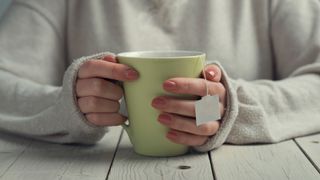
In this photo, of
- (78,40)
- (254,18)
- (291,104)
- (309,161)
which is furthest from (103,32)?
(309,161)

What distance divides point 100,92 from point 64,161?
105 mm

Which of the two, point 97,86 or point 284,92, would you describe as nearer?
point 97,86

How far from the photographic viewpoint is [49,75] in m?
1.16

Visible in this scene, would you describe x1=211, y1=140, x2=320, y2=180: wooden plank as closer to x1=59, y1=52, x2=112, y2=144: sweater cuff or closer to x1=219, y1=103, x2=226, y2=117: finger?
x1=219, y1=103, x2=226, y2=117: finger

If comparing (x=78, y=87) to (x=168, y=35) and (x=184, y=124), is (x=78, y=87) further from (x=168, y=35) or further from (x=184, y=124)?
(x=168, y=35)

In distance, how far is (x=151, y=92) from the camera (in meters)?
0.74

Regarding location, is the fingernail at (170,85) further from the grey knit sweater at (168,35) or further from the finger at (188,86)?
the grey knit sweater at (168,35)

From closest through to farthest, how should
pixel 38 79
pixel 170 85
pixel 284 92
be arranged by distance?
pixel 170 85 → pixel 284 92 → pixel 38 79

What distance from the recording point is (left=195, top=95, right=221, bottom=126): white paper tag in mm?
735

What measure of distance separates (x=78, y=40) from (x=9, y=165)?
502 mm

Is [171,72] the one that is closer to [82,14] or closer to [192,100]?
[192,100]

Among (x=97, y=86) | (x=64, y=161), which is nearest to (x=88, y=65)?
(x=97, y=86)

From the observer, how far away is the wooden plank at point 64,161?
28.1 inches

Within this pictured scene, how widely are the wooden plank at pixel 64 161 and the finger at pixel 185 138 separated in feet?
0.29
